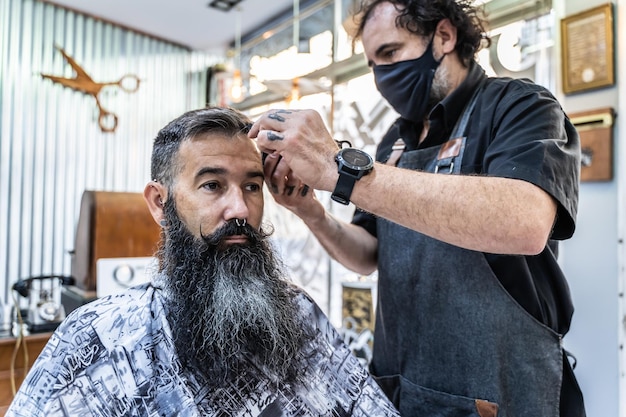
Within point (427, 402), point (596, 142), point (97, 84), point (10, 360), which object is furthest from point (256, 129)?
point (97, 84)

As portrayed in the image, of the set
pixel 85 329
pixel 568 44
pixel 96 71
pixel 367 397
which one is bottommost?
pixel 367 397

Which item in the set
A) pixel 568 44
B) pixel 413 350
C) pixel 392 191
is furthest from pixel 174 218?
pixel 568 44

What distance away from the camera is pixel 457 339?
4.10 ft

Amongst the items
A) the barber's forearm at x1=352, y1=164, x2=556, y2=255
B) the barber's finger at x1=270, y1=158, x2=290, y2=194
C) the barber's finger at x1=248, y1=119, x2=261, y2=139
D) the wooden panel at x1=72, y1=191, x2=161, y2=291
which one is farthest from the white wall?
the wooden panel at x1=72, y1=191, x2=161, y2=291

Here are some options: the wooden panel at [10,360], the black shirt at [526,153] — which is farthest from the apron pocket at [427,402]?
the wooden panel at [10,360]

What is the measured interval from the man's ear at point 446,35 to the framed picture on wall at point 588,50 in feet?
3.47

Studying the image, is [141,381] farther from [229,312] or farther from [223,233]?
[223,233]

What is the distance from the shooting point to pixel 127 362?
1.12m

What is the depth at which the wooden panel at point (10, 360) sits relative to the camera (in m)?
2.19

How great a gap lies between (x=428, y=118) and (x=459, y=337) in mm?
684

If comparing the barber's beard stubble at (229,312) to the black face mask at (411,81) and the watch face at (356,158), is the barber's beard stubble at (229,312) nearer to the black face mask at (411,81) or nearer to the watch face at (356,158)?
the watch face at (356,158)

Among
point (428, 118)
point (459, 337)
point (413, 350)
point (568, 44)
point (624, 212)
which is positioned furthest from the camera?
point (568, 44)

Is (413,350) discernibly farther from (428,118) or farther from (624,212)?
(624,212)

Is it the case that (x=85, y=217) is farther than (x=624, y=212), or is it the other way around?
(x=85, y=217)
